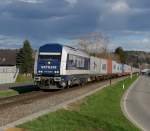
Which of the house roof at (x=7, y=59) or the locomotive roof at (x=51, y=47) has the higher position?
the house roof at (x=7, y=59)

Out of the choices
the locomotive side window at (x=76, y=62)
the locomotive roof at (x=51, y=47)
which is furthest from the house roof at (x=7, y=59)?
the locomotive roof at (x=51, y=47)

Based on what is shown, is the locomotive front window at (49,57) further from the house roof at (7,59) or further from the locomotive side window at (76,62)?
the house roof at (7,59)

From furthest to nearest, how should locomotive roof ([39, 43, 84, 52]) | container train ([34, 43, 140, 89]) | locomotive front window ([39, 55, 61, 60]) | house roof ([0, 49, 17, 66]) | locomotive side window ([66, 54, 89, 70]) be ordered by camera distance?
house roof ([0, 49, 17, 66])
locomotive side window ([66, 54, 89, 70])
locomotive roof ([39, 43, 84, 52])
locomotive front window ([39, 55, 61, 60])
container train ([34, 43, 140, 89])

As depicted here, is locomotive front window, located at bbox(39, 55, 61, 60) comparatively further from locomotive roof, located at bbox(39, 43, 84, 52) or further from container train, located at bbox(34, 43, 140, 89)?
locomotive roof, located at bbox(39, 43, 84, 52)

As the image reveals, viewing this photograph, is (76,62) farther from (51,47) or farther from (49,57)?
(49,57)

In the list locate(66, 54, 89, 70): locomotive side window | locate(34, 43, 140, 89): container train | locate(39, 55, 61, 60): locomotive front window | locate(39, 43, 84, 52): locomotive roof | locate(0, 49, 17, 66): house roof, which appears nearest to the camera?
locate(34, 43, 140, 89): container train

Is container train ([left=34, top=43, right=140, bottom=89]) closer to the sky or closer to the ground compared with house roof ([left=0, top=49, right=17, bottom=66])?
closer to the ground

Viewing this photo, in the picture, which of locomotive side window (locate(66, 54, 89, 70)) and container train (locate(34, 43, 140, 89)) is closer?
container train (locate(34, 43, 140, 89))

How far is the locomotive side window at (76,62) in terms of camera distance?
33.1 metres

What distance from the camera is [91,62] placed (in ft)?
153

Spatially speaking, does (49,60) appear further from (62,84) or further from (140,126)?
(140,126)

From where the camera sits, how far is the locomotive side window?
33.1 meters

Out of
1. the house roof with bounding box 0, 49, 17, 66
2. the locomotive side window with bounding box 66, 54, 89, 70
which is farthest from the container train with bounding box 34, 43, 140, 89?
the house roof with bounding box 0, 49, 17, 66

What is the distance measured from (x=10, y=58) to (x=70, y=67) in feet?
261
